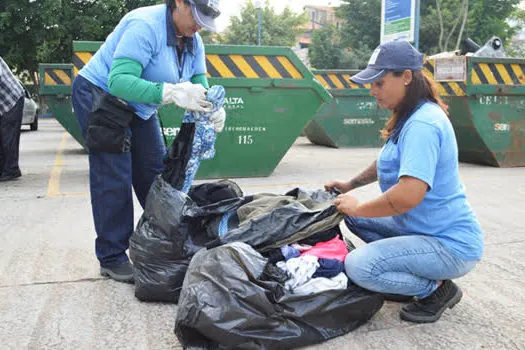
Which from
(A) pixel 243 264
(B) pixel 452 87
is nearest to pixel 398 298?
(A) pixel 243 264

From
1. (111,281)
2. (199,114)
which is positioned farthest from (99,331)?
(199,114)

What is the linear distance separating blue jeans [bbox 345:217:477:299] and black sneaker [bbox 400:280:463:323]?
0.35 ft

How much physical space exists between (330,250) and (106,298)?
1.17 m

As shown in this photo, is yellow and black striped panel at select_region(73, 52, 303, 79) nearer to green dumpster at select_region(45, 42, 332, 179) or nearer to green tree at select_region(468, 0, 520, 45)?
green dumpster at select_region(45, 42, 332, 179)

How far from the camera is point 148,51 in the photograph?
8.84 ft

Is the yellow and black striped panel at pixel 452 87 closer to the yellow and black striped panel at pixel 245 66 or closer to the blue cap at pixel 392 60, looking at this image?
the yellow and black striped panel at pixel 245 66

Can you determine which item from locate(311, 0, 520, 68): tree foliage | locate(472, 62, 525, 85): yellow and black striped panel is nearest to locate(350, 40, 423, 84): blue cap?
locate(472, 62, 525, 85): yellow and black striped panel

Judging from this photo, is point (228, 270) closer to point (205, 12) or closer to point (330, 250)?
point (330, 250)

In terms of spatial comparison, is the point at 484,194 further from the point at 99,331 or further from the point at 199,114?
the point at 99,331

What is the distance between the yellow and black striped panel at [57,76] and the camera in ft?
27.2

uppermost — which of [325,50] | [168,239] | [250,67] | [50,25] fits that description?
[50,25]

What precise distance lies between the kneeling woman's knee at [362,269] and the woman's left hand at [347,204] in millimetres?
197

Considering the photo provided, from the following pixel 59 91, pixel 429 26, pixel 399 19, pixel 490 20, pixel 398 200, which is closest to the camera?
pixel 398 200

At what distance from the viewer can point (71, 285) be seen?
118 inches
